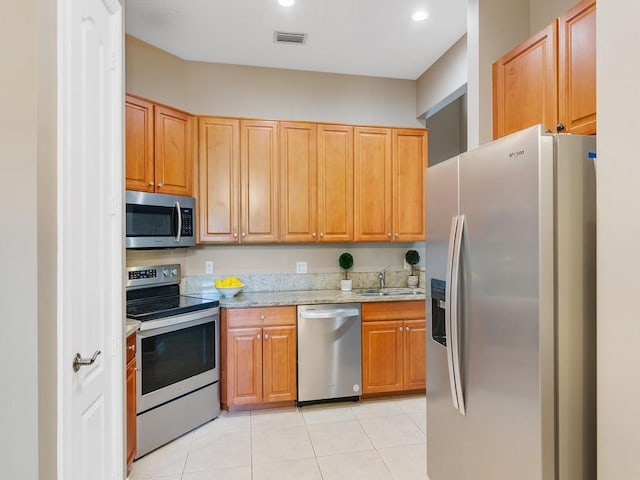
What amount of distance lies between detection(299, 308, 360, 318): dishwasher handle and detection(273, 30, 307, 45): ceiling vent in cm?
217

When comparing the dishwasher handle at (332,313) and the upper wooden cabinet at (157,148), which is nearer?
the upper wooden cabinet at (157,148)

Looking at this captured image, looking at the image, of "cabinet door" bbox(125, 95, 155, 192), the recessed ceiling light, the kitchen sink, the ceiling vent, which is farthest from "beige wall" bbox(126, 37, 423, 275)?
the recessed ceiling light

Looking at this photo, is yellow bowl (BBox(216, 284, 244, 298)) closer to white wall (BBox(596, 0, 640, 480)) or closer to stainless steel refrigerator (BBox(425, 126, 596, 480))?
stainless steel refrigerator (BBox(425, 126, 596, 480))

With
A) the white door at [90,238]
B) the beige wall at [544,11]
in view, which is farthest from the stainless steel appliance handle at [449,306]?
the white door at [90,238]

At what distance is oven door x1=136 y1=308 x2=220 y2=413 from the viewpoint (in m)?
2.38

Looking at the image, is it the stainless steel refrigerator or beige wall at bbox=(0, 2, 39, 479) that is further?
the stainless steel refrigerator

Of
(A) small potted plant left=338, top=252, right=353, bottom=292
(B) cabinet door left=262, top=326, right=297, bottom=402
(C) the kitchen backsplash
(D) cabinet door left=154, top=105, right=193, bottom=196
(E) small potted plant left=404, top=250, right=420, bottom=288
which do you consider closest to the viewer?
(D) cabinet door left=154, top=105, right=193, bottom=196

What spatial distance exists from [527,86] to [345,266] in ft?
7.12

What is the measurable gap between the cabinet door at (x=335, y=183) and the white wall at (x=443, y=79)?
796 mm

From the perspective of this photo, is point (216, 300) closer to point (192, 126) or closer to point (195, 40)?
point (192, 126)

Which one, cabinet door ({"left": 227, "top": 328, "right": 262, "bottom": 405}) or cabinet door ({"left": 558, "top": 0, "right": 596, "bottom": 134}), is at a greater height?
cabinet door ({"left": 558, "top": 0, "right": 596, "bottom": 134})

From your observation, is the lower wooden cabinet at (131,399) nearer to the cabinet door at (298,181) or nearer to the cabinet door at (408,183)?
the cabinet door at (298,181)

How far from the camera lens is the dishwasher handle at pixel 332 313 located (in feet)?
9.92

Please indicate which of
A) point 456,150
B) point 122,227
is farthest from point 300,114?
point 122,227
